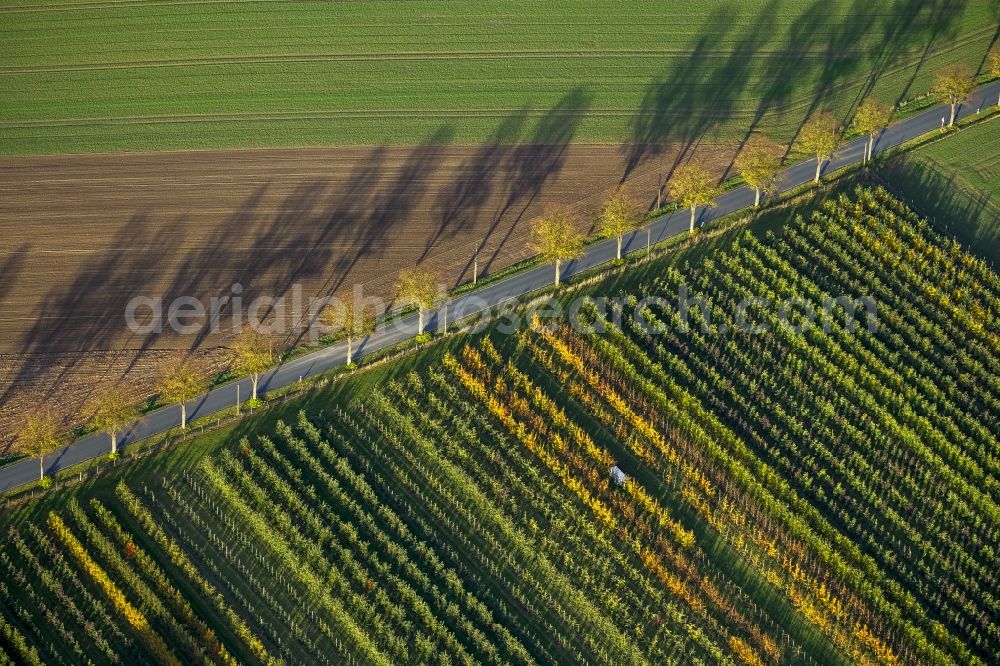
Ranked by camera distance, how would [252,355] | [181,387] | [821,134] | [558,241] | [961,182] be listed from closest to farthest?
[181,387], [252,355], [558,241], [821,134], [961,182]

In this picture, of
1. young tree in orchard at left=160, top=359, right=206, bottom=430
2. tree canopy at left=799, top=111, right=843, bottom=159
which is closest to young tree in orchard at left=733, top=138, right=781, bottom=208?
tree canopy at left=799, top=111, right=843, bottom=159

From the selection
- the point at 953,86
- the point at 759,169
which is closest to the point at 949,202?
the point at 953,86

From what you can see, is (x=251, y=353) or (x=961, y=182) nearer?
(x=251, y=353)

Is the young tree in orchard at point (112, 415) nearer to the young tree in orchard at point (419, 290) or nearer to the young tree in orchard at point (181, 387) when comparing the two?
the young tree in orchard at point (181, 387)

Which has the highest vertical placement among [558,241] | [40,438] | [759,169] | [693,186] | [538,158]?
[759,169]

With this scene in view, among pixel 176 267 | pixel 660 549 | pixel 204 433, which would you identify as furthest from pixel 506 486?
pixel 176 267

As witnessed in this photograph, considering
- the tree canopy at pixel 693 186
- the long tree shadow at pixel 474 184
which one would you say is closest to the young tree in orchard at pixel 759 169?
the tree canopy at pixel 693 186

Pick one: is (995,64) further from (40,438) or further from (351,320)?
(40,438)
